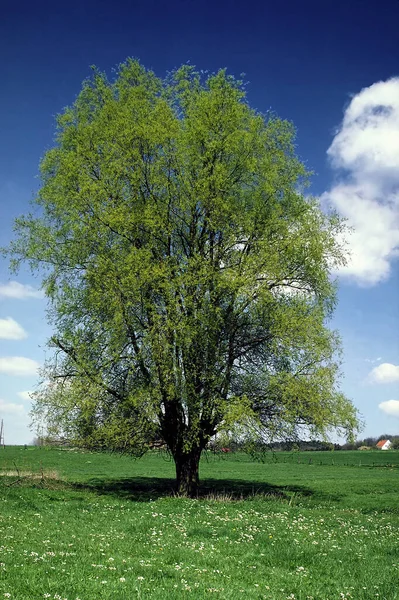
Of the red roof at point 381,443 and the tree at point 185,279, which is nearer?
the tree at point 185,279

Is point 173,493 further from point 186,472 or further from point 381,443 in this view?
point 381,443

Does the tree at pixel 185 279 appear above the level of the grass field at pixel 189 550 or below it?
above

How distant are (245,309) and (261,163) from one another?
7338 millimetres

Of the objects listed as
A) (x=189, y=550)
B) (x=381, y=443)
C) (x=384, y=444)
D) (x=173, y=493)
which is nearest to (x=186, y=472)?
(x=173, y=493)

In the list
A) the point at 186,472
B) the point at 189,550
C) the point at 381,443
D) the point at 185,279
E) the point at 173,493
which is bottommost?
the point at 173,493

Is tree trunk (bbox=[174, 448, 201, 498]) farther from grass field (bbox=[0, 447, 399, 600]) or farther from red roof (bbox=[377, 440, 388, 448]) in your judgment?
red roof (bbox=[377, 440, 388, 448])

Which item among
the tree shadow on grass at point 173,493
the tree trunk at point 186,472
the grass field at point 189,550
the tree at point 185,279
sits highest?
the tree at point 185,279

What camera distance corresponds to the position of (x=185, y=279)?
84.4ft

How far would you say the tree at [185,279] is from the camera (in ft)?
84.5

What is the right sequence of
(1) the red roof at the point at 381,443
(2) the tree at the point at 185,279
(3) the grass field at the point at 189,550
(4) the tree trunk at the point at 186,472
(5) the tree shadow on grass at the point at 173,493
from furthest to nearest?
(1) the red roof at the point at 381,443, (5) the tree shadow on grass at the point at 173,493, (4) the tree trunk at the point at 186,472, (2) the tree at the point at 185,279, (3) the grass field at the point at 189,550

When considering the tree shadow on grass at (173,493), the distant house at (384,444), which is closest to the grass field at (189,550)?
the tree shadow on grass at (173,493)

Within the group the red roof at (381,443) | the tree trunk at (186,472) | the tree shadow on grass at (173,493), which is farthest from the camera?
the red roof at (381,443)

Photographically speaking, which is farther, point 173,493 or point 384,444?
point 384,444

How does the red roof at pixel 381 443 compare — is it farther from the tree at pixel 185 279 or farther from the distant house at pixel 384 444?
the tree at pixel 185 279
